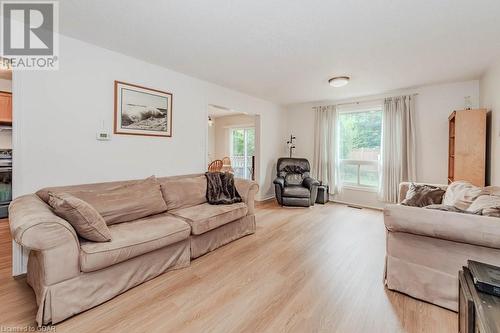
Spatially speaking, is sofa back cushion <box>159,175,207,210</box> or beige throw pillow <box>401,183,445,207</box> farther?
sofa back cushion <box>159,175,207,210</box>

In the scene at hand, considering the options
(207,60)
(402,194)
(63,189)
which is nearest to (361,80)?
(402,194)

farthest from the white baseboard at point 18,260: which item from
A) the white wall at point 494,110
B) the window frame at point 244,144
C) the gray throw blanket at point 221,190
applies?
the window frame at point 244,144

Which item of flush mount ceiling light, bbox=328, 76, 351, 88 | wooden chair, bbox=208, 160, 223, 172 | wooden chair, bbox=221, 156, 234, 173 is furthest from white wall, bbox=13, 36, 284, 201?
wooden chair, bbox=221, 156, 234, 173

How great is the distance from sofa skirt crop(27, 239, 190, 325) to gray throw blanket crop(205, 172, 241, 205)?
3.19 ft

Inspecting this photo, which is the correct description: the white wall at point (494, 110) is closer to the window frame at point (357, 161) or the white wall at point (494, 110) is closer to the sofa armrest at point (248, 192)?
the window frame at point (357, 161)

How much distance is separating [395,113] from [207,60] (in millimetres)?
3781

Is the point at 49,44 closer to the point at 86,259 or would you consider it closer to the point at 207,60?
the point at 207,60

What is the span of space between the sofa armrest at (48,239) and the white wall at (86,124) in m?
0.82

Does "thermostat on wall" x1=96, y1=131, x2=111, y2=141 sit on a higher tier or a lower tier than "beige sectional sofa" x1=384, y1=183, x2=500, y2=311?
higher

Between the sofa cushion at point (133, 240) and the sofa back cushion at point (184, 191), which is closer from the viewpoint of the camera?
the sofa cushion at point (133, 240)

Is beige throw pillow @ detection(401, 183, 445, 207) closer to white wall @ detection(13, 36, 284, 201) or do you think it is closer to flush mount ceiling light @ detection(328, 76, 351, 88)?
flush mount ceiling light @ detection(328, 76, 351, 88)

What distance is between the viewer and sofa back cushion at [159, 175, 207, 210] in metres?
2.84

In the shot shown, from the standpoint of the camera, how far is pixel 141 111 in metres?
3.06

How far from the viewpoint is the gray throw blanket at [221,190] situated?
315 cm
